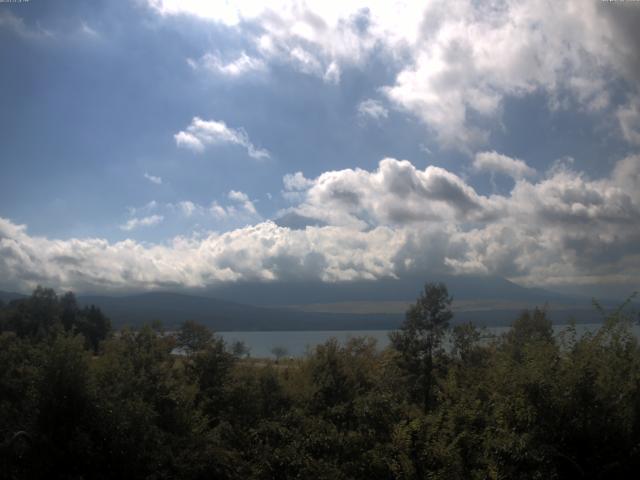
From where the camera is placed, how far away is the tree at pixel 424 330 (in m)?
32.1

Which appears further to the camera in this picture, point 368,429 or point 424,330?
point 424,330

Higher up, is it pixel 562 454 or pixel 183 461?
→ pixel 562 454

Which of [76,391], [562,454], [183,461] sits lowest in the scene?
[183,461]

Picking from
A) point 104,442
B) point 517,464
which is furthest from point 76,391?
point 517,464

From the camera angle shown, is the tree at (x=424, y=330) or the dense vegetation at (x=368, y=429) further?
the tree at (x=424, y=330)

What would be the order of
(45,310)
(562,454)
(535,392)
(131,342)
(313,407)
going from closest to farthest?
(562,454), (535,392), (313,407), (131,342), (45,310)

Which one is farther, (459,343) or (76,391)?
(459,343)

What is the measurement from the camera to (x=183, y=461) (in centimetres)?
1378

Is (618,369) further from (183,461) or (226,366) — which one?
(226,366)

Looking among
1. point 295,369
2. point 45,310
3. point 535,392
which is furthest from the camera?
point 45,310

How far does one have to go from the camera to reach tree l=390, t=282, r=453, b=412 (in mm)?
32125

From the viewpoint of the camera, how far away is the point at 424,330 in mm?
32719

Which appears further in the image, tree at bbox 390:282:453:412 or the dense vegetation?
tree at bbox 390:282:453:412

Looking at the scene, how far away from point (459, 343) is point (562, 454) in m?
21.3
